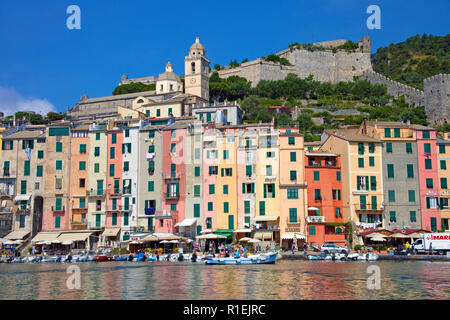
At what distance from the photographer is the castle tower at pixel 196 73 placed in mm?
120938

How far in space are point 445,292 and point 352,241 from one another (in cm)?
3140

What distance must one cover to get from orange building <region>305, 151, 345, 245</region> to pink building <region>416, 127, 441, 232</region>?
9.11m

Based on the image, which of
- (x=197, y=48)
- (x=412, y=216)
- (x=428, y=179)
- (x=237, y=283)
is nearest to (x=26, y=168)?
(x=237, y=283)

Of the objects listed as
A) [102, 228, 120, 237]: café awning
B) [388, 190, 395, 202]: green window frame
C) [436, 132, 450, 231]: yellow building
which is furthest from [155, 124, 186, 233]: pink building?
[436, 132, 450, 231]: yellow building

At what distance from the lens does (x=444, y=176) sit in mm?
62094

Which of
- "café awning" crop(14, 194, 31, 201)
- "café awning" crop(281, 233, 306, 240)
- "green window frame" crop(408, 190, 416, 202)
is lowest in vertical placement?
"café awning" crop(281, 233, 306, 240)

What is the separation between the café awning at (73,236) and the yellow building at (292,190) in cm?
2275

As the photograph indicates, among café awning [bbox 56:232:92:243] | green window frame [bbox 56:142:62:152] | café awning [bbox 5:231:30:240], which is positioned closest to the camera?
café awning [bbox 56:232:92:243]

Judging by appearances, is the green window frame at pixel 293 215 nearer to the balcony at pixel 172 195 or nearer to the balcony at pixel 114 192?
the balcony at pixel 172 195

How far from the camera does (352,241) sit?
5969 centimetres

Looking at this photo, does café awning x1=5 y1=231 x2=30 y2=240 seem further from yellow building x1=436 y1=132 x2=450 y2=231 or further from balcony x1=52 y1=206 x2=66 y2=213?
yellow building x1=436 y1=132 x2=450 y2=231

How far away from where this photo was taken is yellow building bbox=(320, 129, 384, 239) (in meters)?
60.8

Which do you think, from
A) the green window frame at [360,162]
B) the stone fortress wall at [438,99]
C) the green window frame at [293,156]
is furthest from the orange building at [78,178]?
the stone fortress wall at [438,99]
